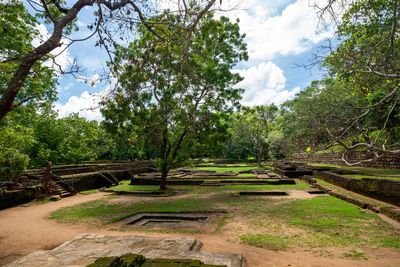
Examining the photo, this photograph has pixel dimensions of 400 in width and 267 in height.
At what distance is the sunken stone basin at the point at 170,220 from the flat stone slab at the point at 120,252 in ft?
5.22

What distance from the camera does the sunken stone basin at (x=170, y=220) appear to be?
6.07 metres

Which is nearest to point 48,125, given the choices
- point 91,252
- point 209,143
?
point 209,143

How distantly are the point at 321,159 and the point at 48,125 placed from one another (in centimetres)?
3196

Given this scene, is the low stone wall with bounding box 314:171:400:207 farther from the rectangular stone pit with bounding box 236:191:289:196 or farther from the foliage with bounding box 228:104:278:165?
the foliage with bounding box 228:104:278:165

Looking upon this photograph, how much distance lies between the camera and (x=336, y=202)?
25.3 ft

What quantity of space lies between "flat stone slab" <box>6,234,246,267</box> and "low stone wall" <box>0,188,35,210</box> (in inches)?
276

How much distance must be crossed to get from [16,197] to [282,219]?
441 inches

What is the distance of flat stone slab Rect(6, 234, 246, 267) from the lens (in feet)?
11.3

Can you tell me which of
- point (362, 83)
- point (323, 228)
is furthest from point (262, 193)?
point (362, 83)

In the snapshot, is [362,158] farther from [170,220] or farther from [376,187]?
[170,220]

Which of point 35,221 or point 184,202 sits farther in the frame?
point 184,202

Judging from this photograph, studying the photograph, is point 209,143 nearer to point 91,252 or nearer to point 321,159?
point 91,252

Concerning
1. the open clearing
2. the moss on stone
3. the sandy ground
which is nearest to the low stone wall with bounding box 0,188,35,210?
the open clearing

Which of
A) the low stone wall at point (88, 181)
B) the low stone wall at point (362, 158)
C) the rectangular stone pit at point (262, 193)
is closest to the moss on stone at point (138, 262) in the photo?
the rectangular stone pit at point (262, 193)
